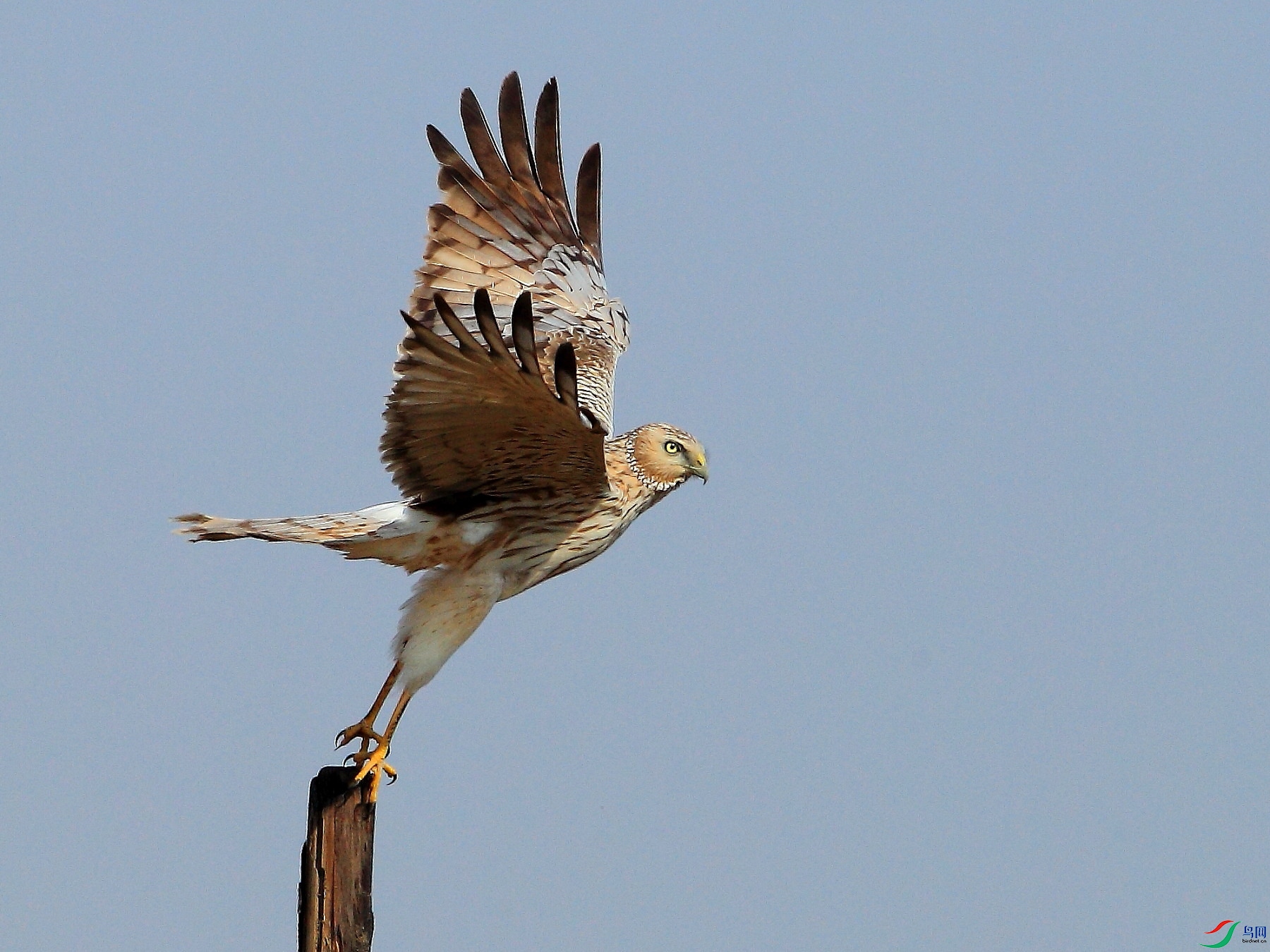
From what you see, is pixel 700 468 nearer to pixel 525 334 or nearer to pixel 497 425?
pixel 497 425

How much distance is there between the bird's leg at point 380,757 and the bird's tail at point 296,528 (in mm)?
709

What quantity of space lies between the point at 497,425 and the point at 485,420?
0.06 meters

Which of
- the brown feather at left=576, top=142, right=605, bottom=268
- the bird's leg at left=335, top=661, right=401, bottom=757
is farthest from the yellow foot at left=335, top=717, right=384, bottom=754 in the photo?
the brown feather at left=576, top=142, right=605, bottom=268

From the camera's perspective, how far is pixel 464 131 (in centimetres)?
819

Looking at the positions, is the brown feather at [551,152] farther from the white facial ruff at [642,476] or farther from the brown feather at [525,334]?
the brown feather at [525,334]

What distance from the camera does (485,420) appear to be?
618 cm

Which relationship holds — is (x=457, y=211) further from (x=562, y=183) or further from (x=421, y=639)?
(x=421, y=639)

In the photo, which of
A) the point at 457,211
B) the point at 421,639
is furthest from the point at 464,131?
the point at 421,639

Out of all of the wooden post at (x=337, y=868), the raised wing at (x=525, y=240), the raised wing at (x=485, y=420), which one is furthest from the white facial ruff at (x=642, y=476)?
the wooden post at (x=337, y=868)

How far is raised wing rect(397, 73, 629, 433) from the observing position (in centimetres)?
809

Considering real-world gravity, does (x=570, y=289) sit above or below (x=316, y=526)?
above

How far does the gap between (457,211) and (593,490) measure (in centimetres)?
218

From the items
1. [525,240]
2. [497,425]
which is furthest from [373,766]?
[525,240]

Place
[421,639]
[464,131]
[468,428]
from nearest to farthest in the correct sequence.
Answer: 1. [468,428]
2. [421,639]
3. [464,131]
